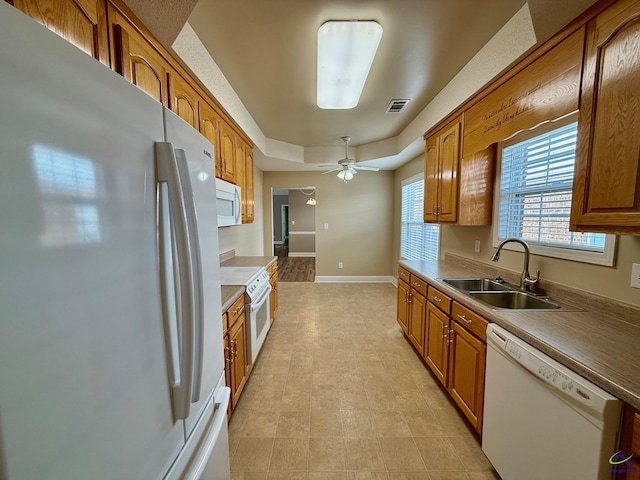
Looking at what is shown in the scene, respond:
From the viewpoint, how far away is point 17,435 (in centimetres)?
38

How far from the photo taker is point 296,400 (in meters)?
2.03

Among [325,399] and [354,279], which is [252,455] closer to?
[325,399]

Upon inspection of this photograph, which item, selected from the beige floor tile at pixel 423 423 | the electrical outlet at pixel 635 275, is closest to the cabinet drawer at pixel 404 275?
the beige floor tile at pixel 423 423

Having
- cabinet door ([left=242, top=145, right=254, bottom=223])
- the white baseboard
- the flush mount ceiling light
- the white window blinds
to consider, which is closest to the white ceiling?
the flush mount ceiling light

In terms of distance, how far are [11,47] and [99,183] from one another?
22 cm

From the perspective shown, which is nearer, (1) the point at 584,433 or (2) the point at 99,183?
(2) the point at 99,183

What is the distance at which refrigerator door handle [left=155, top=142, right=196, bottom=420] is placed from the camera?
0.69m

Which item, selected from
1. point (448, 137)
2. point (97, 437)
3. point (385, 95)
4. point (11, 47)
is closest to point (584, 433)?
→ point (97, 437)

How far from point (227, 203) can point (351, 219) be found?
11.0 feet

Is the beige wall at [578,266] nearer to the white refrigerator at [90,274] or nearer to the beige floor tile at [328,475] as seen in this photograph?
the beige floor tile at [328,475]

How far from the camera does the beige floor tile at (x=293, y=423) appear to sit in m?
1.72

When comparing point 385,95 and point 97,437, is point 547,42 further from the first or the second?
point 97,437

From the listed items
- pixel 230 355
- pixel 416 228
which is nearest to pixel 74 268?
pixel 230 355

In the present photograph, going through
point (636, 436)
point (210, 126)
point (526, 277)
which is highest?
point (210, 126)
